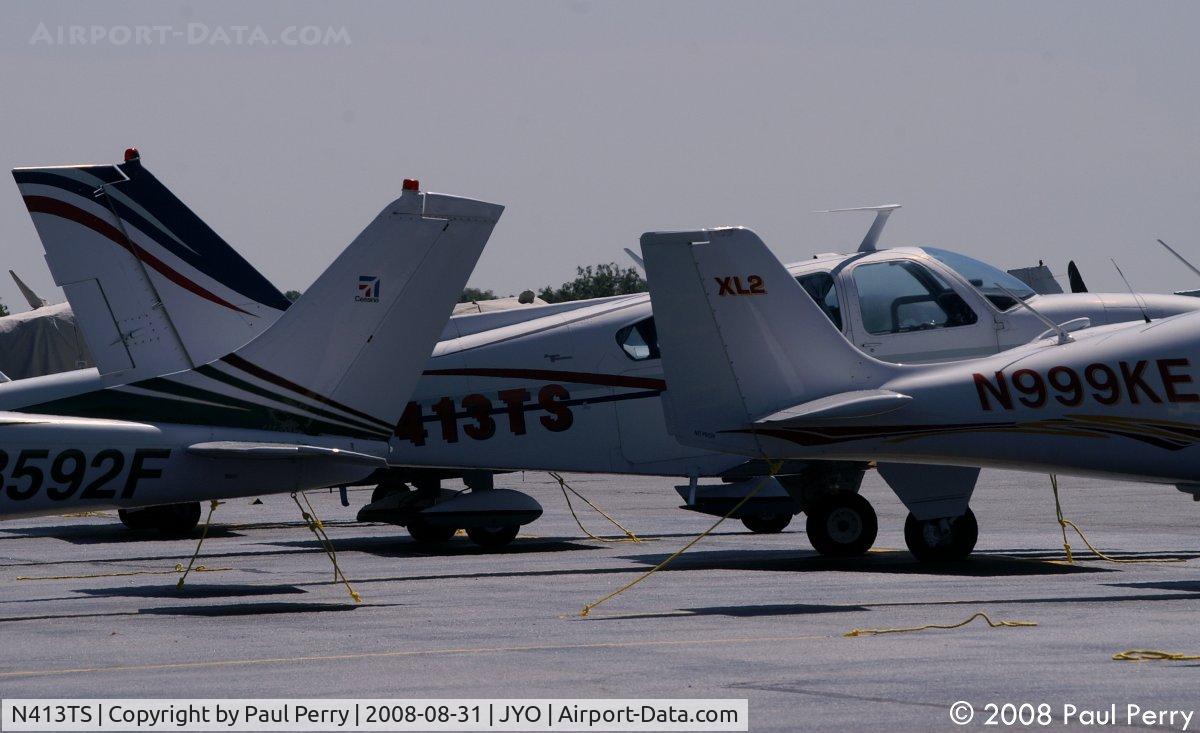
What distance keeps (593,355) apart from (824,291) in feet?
9.03

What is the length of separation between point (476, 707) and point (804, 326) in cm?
720

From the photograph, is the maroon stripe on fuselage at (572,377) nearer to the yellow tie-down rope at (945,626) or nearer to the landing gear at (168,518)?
the yellow tie-down rope at (945,626)

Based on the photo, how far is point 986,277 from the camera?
17.5 metres

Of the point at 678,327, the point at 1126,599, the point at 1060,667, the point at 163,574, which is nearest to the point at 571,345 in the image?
the point at 678,327

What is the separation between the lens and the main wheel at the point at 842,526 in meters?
17.6

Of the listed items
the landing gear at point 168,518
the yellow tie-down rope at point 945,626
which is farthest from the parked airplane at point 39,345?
→ the yellow tie-down rope at point 945,626

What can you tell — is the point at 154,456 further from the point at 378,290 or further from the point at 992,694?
the point at 992,694

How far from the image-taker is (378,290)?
14.2 meters

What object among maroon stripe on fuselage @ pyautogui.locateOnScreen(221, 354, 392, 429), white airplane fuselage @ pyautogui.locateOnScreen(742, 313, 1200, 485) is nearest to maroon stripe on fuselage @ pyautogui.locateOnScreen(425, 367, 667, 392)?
white airplane fuselage @ pyautogui.locateOnScreen(742, 313, 1200, 485)

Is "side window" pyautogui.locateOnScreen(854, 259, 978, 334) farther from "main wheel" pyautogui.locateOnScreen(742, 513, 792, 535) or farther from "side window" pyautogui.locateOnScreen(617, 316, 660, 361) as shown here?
"main wheel" pyautogui.locateOnScreen(742, 513, 792, 535)

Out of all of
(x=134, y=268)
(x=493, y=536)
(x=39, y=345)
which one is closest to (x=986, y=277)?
(x=493, y=536)

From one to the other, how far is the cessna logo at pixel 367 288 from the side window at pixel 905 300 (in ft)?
18.6

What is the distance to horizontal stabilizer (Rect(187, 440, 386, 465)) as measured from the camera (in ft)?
44.8

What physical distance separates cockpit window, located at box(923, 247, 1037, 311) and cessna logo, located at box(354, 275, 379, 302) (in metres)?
6.39
